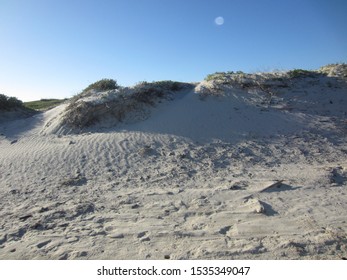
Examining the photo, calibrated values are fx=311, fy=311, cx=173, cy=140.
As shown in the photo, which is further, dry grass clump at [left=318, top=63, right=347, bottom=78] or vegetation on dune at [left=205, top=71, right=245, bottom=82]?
vegetation on dune at [left=205, top=71, right=245, bottom=82]

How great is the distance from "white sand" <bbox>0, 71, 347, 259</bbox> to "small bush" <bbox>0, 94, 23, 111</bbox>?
3.67 meters

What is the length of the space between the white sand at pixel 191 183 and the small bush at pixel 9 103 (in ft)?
12.1

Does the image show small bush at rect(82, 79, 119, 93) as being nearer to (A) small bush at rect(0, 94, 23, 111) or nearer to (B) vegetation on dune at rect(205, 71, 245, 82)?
(A) small bush at rect(0, 94, 23, 111)

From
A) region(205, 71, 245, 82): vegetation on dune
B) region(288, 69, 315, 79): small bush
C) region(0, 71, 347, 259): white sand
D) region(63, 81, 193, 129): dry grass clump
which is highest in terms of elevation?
region(205, 71, 245, 82): vegetation on dune

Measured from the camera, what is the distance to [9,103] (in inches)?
602

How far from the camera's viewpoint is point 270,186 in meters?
5.82

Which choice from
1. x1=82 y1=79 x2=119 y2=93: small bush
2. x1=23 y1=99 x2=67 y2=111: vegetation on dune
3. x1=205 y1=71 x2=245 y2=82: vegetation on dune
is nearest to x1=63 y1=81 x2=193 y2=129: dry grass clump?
x1=82 y1=79 x2=119 y2=93: small bush

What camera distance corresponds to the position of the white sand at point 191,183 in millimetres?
4152

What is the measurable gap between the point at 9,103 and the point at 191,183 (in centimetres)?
1251

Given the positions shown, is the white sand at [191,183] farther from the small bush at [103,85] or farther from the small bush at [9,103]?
the small bush at [9,103]

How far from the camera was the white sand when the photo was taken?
13.6ft

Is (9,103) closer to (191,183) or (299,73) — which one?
(191,183)

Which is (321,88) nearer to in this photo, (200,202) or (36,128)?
(200,202)
